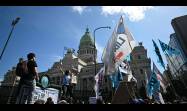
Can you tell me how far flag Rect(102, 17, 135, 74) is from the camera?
30.0 feet

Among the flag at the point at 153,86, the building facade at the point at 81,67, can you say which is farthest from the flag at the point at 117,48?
the building facade at the point at 81,67

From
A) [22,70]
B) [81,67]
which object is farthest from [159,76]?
[81,67]

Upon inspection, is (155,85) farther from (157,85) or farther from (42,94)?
(42,94)

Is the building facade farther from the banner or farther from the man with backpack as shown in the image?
the man with backpack

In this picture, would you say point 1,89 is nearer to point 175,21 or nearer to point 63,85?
point 63,85

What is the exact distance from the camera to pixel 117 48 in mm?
9789

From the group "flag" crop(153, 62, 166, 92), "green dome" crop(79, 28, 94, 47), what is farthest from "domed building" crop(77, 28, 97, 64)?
"flag" crop(153, 62, 166, 92)

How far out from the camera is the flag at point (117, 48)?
9148 mm
